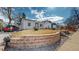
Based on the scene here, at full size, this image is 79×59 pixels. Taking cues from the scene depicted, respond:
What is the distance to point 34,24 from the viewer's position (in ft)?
5.53

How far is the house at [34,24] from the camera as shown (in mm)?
1676

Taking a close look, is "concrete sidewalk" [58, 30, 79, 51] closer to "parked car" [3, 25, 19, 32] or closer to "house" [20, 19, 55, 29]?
"house" [20, 19, 55, 29]

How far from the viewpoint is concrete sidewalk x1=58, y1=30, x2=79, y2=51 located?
1677 mm

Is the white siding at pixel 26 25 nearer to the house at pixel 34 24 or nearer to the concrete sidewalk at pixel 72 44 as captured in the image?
the house at pixel 34 24

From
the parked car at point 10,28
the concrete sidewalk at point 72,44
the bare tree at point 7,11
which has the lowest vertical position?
the concrete sidewalk at point 72,44

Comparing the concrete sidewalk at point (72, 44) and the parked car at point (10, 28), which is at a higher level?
the parked car at point (10, 28)

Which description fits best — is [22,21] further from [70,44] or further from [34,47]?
[70,44]

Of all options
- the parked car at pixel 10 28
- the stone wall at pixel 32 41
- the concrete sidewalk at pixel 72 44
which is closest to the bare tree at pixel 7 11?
the parked car at pixel 10 28

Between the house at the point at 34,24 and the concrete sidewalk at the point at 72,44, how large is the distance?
0.73ft

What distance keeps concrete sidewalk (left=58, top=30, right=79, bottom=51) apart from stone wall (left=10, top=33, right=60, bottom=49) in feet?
0.32

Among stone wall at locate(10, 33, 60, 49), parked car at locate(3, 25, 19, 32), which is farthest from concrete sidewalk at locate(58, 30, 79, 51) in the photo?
parked car at locate(3, 25, 19, 32)
